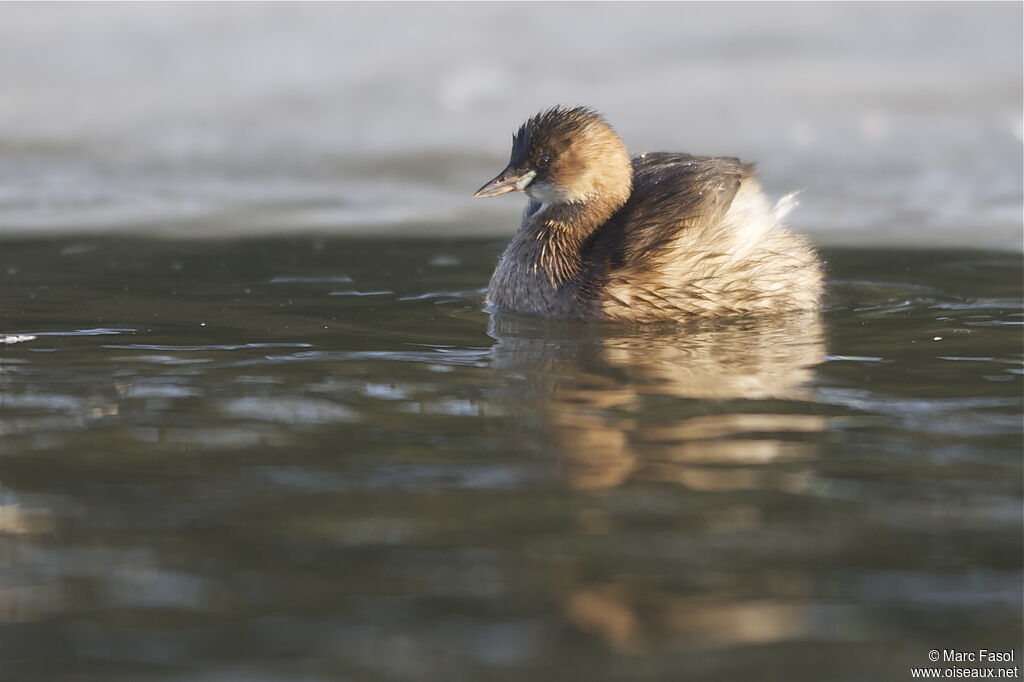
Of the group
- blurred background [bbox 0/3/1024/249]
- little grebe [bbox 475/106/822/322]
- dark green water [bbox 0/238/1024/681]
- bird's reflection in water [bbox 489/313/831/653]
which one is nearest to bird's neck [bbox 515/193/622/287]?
little grebe [bbox 475/106/822/322]

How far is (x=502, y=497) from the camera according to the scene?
12.2ft

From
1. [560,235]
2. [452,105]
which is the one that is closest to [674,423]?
[560,235]

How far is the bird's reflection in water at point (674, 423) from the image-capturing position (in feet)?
9.88

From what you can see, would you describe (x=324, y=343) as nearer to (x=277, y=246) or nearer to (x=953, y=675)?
(x=277, y=246)

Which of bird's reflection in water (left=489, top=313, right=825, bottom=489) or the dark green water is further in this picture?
bird's reflection in water (left=489, top=313, right=825, bottom=489)

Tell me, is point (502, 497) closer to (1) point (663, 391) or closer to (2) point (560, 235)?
(1) point (663, 391)

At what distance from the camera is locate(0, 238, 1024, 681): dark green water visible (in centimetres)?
291

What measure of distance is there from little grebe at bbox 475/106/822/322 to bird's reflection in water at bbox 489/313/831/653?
0.53ft

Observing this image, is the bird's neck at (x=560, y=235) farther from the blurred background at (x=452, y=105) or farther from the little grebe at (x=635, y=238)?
the blurred background at (x=452, y=105)

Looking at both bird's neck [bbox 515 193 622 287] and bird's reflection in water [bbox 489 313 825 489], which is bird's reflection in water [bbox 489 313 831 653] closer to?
bird's reflection in water [bbox 489 313 825 489]

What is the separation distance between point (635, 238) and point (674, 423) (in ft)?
7.18

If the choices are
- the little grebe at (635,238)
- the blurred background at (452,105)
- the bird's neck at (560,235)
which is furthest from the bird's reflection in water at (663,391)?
the blurred background at (452,105)

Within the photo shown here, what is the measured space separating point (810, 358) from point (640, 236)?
1.26m

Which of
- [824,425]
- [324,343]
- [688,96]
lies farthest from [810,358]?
[688,96]
